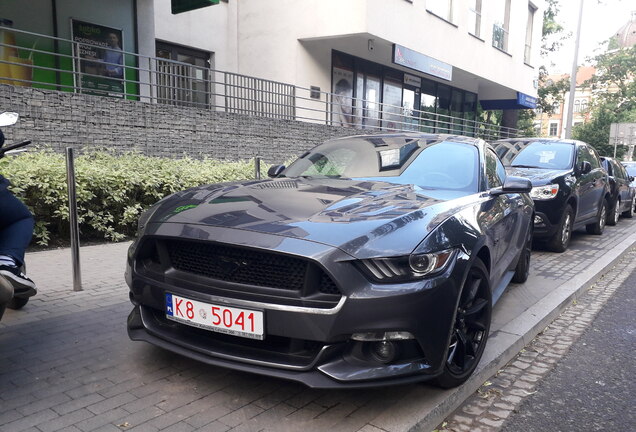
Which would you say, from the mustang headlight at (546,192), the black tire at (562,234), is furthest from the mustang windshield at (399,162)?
the black tire at (562,234)

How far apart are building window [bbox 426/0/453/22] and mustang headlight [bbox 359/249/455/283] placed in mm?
16326

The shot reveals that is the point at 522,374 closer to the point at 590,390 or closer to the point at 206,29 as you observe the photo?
the point at 590,390

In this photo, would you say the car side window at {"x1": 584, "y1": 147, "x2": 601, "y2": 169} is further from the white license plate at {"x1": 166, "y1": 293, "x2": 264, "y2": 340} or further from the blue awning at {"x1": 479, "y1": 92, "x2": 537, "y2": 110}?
the blue awning at {"x1": 479, "y1": 92, "x2": 537, "y2": 110}

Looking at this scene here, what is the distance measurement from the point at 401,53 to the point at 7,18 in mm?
10503

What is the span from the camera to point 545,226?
733 centimetres

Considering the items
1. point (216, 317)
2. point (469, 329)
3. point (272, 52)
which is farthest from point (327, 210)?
point (272, 52)

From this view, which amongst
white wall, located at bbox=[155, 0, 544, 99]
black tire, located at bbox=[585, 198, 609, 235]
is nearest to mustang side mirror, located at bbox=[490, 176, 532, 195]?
black tire, located at bbox=[585, 198, 609, 235]

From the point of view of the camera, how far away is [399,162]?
4.03 meters

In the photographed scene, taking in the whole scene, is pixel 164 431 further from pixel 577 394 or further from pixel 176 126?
pixel 176 126

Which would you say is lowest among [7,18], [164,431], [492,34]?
[164,431]

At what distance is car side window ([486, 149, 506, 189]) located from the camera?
425 centimetres

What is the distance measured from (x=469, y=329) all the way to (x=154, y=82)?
10776 mm

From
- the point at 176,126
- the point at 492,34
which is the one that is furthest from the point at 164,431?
the point at 492,34

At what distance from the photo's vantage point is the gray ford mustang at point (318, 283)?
2.36 metres
